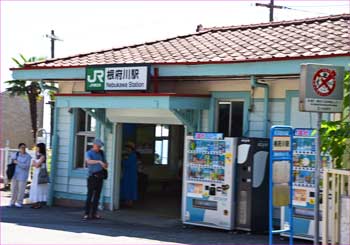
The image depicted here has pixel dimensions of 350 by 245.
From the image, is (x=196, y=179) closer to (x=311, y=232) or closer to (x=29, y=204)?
(x=311, y=232)

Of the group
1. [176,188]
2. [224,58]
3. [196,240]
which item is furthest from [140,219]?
[176,188]

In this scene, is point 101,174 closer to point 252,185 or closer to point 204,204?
point 204,204

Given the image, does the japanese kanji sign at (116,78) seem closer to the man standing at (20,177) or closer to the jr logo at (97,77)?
the jr logo at (97,77)

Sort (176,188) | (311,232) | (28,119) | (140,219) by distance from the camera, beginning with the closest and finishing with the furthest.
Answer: (311,232) → (140,219) → (176,188) → (28,119)

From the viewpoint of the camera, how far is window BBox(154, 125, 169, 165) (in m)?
20.4

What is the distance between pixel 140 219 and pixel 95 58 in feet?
13.3

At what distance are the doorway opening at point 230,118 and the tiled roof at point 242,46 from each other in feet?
3.56

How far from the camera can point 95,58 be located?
15141mm

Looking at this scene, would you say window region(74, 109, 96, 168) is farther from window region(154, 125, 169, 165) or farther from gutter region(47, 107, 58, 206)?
window region(154, 125, 169, 165)

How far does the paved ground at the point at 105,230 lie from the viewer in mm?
10688

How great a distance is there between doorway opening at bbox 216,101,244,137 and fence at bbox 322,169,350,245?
519cm

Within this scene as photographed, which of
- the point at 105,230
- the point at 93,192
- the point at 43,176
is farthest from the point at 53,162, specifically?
the point at 105,230

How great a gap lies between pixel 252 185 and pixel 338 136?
3.83 m

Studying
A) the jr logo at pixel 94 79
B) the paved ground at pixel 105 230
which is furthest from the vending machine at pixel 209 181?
the jr logo at pixel 94 79
